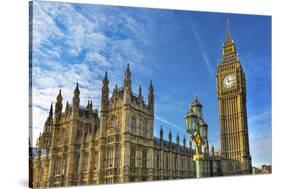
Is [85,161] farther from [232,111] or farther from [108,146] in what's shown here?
[232,111]

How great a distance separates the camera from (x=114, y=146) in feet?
46.6

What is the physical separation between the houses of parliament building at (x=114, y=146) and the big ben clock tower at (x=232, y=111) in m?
0.06

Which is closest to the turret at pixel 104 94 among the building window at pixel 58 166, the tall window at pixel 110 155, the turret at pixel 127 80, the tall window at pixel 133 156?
the turret at pixel 127 80

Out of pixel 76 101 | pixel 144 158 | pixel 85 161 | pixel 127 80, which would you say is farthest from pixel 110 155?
pixel 127 80

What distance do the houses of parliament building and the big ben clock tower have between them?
6 centimetres

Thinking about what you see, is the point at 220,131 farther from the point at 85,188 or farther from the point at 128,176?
the point at 85,188

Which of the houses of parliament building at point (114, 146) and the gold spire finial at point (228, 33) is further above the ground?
the gold spire finial at point (228, 33)

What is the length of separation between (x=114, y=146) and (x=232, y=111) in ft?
18.6

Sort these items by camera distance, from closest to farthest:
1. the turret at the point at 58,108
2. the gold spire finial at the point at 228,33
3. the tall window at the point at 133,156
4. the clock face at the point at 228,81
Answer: the turret at the point at 58,108, the tall window at the point at 133,156, the gold spire finial at the point at 228,33, the clock face at the point at 228,81

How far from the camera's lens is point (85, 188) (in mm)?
13289

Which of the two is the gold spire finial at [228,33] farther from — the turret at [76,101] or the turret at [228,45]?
the turret at [76,101]

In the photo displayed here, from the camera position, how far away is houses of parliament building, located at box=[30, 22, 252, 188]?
44.2 ft

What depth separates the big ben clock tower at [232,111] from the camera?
16.2 meters

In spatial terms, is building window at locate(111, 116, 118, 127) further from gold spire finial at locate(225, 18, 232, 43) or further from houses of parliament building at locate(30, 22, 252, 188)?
gold spire finial at locate(225, 18, 232, 43)
